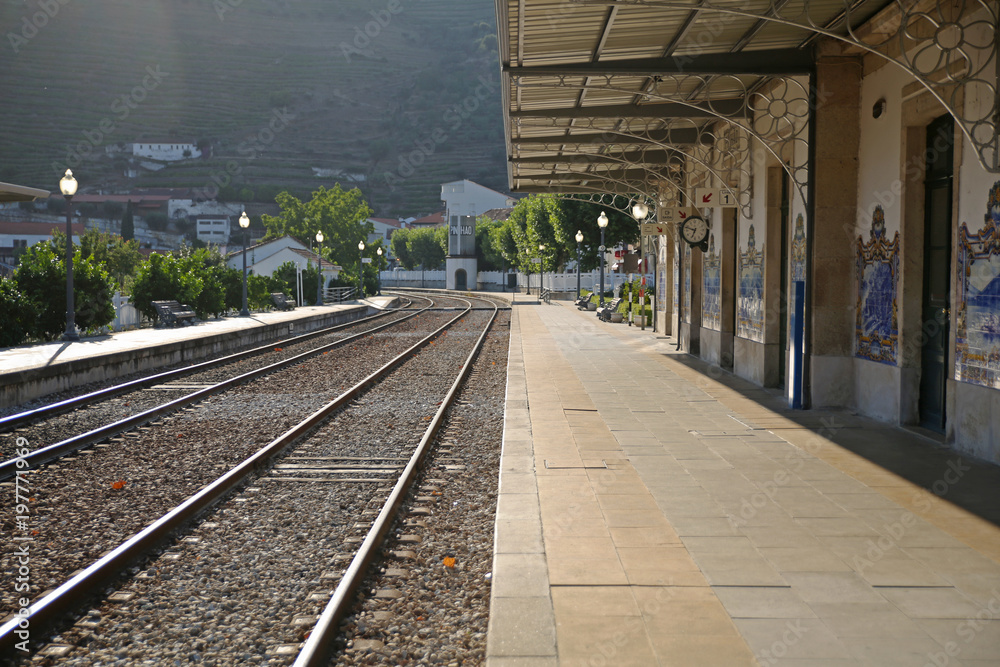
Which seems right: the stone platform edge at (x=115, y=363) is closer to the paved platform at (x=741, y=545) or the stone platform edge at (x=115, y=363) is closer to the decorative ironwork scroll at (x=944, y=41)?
the paved platform at (x=741, y=545)

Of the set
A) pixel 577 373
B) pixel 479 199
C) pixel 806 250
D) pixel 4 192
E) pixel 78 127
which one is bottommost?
pixel 577 373

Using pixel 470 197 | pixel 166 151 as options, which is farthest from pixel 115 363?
pixel 166 151

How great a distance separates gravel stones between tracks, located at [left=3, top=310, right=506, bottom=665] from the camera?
157 inches

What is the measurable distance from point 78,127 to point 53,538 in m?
207

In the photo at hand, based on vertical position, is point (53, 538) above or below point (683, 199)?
below

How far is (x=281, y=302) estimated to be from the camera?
39.7 meters

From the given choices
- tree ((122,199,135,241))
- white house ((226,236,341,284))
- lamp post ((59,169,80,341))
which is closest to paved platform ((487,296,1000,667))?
lamp post ((59,169,80,341))

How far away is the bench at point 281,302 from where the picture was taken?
39469 millimetres

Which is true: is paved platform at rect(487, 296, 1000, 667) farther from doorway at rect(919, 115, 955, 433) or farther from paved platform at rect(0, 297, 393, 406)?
paved platform at rect(0, 297, 393, 406)

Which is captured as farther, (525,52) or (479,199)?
(479,199)

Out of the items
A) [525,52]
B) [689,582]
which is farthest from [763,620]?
A: [525,52]

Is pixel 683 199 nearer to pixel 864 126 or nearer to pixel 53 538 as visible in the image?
pixel 864 126

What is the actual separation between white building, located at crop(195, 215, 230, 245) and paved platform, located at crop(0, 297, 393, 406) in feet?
440

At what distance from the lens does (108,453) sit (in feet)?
27.7
